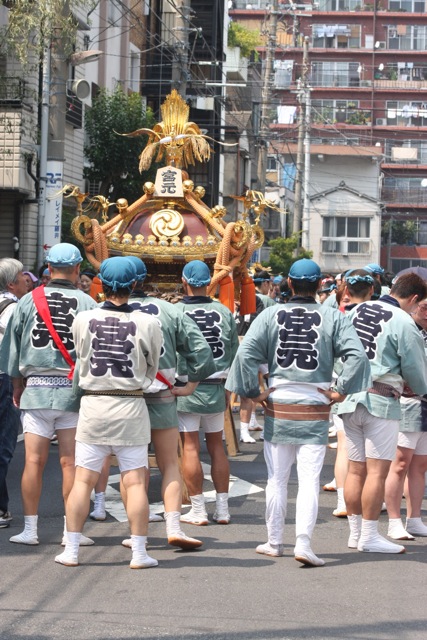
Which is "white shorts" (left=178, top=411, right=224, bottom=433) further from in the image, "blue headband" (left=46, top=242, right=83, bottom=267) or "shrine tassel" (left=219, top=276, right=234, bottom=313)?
"shrine tassel" (left=219, top=276, right=234, bottom=313)

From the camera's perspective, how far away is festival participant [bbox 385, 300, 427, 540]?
27.0 ft

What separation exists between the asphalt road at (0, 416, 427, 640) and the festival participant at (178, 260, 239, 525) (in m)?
0.22

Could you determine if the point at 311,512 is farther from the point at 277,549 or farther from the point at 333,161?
the point at 333,161

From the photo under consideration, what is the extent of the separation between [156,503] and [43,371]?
216 centimetres

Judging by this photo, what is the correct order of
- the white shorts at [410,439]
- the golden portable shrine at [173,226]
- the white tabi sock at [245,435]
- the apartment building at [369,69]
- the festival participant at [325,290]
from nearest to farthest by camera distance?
the white shorts at [410,439]
the golden portable shrine at [173,226]
the white tabi sock at [245,435]
the festival participant at [325,290]
the apartment building at [369,69]

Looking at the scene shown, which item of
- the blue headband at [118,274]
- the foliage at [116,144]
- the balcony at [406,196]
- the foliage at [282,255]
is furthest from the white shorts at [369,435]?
the balcony at [406,196]

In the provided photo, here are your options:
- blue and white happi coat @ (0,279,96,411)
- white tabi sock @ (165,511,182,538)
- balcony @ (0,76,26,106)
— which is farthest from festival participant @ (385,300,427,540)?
balcony @ (0,76,26,106)

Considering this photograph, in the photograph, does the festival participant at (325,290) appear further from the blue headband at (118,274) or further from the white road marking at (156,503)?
the blue headband at (118,274)

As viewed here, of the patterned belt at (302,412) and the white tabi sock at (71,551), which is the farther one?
the patterned belt at (302,412)

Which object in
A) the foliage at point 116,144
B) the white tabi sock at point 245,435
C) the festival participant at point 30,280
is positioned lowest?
the white tabi sock at point 245,435

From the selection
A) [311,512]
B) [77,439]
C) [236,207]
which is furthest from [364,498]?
[236,207]

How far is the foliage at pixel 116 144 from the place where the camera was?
94.1ft

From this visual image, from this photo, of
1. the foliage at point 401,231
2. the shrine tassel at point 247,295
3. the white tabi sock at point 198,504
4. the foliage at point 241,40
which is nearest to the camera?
the white tabi sock at point 198,504

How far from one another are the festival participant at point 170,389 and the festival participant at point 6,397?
1.12 m
